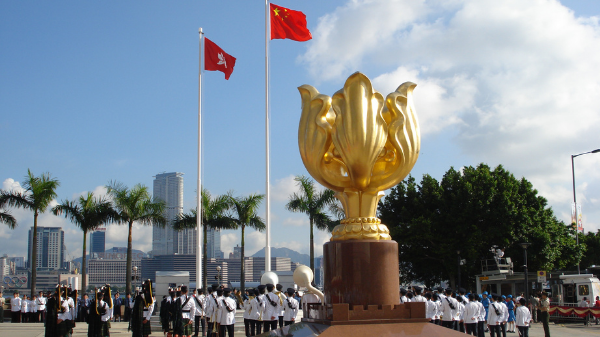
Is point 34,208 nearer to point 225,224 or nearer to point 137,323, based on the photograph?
point 225,224

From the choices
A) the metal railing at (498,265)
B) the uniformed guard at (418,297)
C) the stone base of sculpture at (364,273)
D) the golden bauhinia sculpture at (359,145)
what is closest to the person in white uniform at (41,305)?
the uniformed guard at (418,297)

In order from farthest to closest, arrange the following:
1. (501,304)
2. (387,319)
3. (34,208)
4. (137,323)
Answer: (34,208)
(501,304)
(137,323)
(387,319)

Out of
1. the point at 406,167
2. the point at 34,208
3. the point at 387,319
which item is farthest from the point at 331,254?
the point at 34,208

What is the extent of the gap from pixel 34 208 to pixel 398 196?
19231 millimetres

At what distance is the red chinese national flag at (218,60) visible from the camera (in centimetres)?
2191

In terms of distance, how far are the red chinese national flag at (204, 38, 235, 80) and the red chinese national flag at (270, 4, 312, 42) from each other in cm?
258

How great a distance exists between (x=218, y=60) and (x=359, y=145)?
1634cm

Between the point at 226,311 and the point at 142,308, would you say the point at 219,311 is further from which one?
the point at 142,308

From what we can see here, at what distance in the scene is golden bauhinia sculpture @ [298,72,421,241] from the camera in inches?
266

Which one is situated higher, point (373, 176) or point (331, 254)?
point (373, 176)

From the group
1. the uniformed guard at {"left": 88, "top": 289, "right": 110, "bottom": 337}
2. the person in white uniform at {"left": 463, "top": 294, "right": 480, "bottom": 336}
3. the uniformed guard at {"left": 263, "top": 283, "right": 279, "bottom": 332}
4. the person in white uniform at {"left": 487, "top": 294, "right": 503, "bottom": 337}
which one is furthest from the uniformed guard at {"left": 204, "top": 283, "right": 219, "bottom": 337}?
the person in white uniform at {"left": 487, "top": 294, "right": 503, "bottom": 337}

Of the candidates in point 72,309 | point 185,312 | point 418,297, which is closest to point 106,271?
point 72,309

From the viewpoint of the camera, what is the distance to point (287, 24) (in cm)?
2034

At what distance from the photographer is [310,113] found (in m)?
7.22
